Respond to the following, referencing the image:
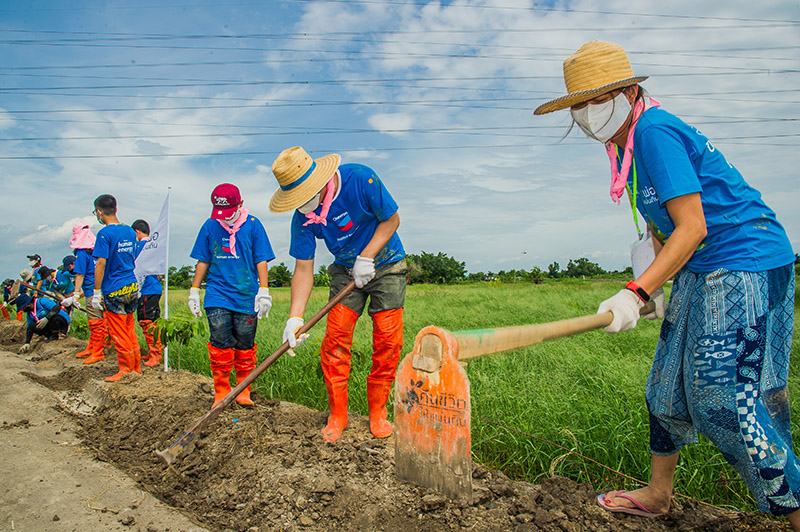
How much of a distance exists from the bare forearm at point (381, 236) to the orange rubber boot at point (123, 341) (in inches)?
146

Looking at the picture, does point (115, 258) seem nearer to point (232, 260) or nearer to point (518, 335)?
point (232, 260)

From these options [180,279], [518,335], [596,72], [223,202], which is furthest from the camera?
[180,279]

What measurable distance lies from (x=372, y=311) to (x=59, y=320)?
26.6ft

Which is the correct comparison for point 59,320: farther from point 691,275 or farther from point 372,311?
point 691,275

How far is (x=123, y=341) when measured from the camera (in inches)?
225

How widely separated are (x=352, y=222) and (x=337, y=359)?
2.99 ft

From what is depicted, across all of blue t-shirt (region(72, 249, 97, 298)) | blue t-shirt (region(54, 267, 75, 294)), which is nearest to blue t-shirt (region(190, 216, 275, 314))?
blue t-shirt (region(72, 249, 97, 298))

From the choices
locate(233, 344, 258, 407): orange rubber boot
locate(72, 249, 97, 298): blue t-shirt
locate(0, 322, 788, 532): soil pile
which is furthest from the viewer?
locate(72, 249, 97, 298): blue t-shirt

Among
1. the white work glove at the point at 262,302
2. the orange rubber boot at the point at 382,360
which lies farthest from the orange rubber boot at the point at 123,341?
the orange rubber boot at the point at 382,360

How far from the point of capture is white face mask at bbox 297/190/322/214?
10.8 feet

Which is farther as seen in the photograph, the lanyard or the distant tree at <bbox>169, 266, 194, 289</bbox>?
the distant tree at <bbox>169, 266, 194, 289</bbox>

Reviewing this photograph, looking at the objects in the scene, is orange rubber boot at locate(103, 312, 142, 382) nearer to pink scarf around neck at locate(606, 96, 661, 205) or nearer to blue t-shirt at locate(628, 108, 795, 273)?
pink scarf around neck at locate(606, 96, 661, 205)

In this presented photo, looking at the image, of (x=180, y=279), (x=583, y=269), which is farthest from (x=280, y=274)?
(x=583, y=269)

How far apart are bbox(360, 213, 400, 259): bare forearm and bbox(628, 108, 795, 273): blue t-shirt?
1.70m
